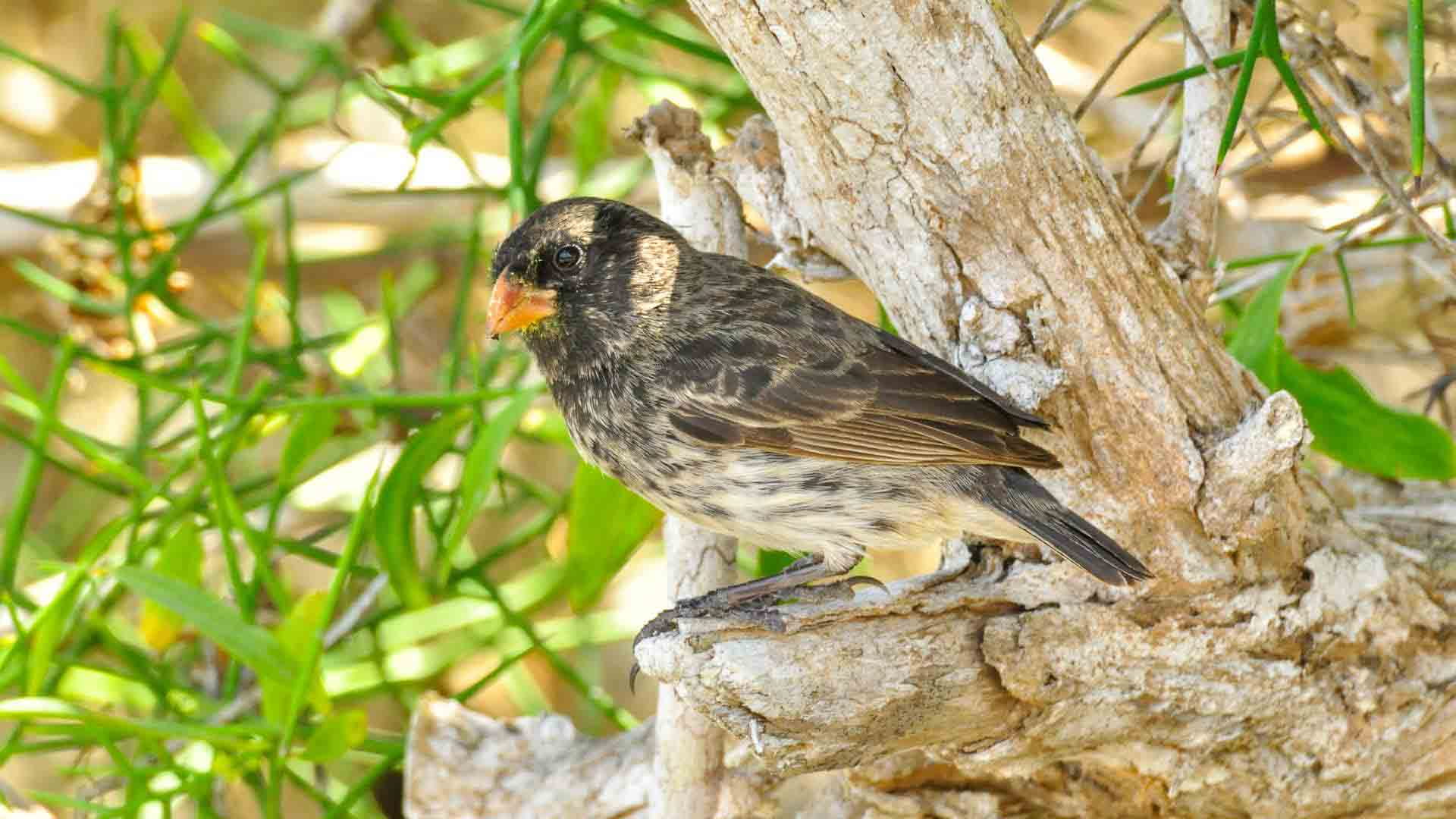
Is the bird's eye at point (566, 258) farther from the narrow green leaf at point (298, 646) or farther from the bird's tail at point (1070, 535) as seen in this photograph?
the bird's tail at point (1070, 535)

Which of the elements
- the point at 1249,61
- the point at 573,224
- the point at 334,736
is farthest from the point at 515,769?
the point at 1249,61

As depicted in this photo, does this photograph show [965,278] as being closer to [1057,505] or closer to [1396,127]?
[1057,505]

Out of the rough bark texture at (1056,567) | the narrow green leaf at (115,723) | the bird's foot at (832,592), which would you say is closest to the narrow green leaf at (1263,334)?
the rough bark texture at (1056,567)

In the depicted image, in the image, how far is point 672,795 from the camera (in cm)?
264

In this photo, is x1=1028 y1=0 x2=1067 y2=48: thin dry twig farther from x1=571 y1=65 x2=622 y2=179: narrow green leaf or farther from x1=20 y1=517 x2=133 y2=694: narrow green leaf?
x1=20 y1=517 x2=133 y2=694: narrow green leaf

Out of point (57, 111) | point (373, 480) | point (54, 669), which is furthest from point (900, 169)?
point (57, 111)

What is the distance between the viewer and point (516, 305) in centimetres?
257

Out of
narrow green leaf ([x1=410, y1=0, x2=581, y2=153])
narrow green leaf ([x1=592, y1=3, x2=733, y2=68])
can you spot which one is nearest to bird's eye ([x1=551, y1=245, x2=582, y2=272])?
narrow green leaf ([x1=410, y1=0, x2=581, y2=153])

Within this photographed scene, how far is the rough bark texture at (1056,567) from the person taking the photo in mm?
2121

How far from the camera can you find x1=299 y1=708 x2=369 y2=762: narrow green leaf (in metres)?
2.67

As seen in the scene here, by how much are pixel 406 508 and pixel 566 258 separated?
56cm

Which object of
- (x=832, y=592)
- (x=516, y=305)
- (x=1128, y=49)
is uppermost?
(x=1128, y=49)

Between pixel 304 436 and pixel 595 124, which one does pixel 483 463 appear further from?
pixel 595 124

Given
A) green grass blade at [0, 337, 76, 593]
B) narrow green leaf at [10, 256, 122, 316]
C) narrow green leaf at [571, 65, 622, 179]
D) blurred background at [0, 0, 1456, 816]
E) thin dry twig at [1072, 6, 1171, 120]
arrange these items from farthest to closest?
narrow green leaf at [571, 65, 622, 179] < narrow green leaf at [10, 256, 122, 316] < green grass blade at [0, 337, 76, 593] < blurred background at [0, 0, 1456, 816] < thin dry twig at [1072, 6, 1171, 120]
